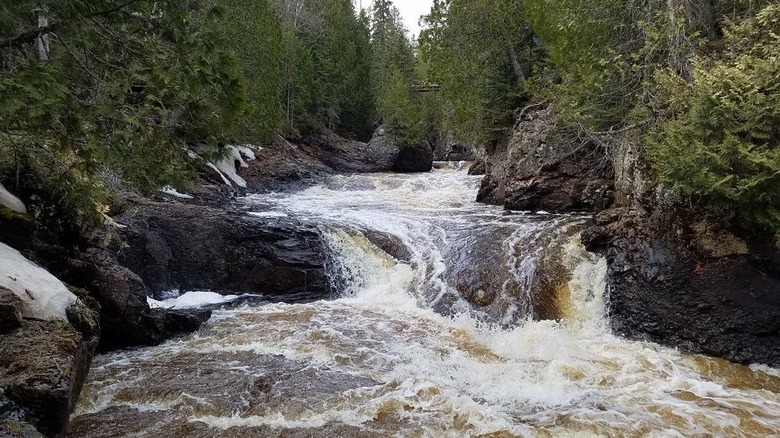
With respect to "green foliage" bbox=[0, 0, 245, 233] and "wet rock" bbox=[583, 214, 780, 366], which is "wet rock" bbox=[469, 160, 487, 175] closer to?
"wet rock" bbox=[583, 214, 780, 366]

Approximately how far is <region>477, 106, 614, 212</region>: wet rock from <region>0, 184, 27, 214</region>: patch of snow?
11.8 m

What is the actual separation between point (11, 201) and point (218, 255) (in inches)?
180

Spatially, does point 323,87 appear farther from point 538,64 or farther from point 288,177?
point 538,64

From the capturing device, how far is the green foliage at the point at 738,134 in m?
6.50

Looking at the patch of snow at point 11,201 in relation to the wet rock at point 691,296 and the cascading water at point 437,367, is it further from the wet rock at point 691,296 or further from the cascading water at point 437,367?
the wet rock at point 691,296

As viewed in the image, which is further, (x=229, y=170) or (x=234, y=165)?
(x=234, y=165)

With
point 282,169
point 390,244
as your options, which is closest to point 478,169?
point 282,169

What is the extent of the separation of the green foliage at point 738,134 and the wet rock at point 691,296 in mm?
990

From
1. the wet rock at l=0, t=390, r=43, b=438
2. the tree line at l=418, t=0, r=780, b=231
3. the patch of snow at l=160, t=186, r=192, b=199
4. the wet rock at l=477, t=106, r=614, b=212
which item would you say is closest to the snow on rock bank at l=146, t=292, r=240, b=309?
the patch of snow at l=160, t=186, r=192, b=199

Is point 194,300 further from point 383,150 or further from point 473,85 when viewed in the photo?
point 383,150

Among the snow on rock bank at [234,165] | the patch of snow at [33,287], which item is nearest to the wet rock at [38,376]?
the patch of snow at [33,287]

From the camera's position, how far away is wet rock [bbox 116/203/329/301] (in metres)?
9.84

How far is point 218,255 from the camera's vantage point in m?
10.4

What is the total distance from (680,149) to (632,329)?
2.96 m
